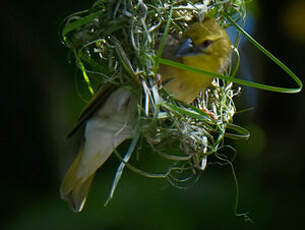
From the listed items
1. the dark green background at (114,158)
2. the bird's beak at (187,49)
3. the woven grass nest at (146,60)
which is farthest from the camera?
the dark green background at (114,158)

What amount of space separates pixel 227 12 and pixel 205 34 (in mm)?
113

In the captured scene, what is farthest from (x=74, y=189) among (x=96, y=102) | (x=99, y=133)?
(x=96, y=102)

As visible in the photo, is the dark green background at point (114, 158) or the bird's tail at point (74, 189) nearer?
the bird's tail at point (74, 189)

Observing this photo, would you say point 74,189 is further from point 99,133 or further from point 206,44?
point 206,44

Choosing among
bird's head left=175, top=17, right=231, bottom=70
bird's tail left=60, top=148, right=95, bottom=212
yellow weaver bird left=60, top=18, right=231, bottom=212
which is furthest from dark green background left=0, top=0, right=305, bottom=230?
bird's head left=175, top=17, right=231, bottom=70

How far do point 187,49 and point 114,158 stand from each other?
1693 millimetres

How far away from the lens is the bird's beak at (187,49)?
1.71 meters

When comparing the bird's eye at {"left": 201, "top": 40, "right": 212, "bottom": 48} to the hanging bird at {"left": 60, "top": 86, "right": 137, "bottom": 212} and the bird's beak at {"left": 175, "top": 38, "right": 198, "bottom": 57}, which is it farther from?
the hanging bird at {"left": 60, "top": 86, "right": 137, "bottom": 212}

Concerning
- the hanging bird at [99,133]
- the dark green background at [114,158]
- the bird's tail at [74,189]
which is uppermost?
Answer: the hanging bird at [99,133]

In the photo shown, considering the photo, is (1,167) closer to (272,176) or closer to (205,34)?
(272,176)

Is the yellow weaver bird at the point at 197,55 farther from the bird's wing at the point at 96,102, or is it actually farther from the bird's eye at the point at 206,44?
the bird's wing at the point at 96,102

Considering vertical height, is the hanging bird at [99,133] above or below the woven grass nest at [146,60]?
below

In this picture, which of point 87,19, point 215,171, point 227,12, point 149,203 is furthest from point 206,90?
point 215,171

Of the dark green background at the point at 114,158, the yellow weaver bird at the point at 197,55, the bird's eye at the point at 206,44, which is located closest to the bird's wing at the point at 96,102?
the yellow weaver bird at the point at 197,55
